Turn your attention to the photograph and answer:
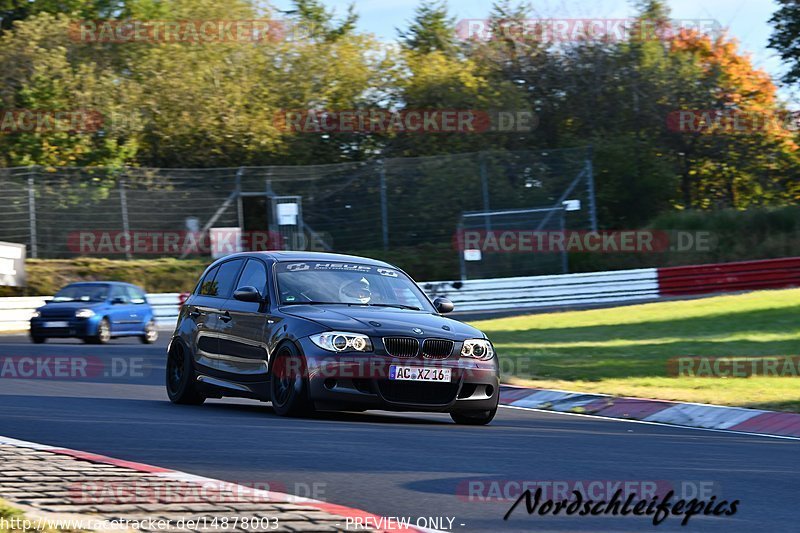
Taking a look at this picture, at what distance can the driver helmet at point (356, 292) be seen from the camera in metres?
12.0

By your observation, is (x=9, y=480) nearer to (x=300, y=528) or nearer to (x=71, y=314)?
(x=300, y=528)

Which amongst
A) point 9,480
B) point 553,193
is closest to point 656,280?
point 553,193

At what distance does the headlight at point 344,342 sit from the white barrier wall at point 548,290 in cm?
2364

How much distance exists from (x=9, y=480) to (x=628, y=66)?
43004 millimetres

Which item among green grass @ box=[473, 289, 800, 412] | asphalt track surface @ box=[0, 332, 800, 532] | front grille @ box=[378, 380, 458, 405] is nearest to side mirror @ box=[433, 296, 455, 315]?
asphalt track surface @ box=[0, 332, 800, 532]

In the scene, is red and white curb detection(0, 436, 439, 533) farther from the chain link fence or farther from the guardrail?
the guardrail

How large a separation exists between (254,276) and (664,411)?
438 cm

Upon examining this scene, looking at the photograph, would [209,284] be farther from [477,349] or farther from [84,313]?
[84,313]

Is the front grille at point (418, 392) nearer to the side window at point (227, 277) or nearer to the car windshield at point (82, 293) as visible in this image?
the side window at point (227, 277)

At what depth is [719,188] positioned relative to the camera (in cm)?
4741

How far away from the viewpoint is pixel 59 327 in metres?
25.2

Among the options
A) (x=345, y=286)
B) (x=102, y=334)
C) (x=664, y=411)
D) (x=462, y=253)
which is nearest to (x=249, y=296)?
(x=345, y=286)

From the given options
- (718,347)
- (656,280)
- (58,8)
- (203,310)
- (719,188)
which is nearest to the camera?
(203,310)

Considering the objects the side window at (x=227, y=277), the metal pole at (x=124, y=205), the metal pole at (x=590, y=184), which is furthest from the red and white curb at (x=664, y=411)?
the metal pole at (x=590, y=184)
